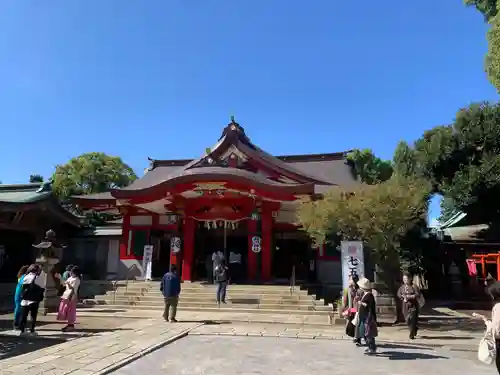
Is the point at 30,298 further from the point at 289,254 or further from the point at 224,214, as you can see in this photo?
the point at 289,254

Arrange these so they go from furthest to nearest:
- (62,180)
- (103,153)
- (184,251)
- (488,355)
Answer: (103,153)
(62,180)
(184,251)
(488,355)

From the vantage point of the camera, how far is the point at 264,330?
1099 cm

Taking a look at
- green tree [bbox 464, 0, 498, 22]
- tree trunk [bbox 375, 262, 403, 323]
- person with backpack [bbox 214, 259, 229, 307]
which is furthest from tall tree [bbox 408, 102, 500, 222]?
person with backpack [bbox 214, 259, 229, 307]

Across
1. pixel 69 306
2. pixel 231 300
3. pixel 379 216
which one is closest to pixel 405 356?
pixel 379 216

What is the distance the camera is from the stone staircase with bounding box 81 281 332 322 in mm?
15148

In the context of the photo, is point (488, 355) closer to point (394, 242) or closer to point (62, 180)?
point (394, 242)

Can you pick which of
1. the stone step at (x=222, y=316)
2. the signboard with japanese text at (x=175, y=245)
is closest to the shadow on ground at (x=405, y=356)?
the stone step at (x=222, y=316)

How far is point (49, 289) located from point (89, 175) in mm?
21660

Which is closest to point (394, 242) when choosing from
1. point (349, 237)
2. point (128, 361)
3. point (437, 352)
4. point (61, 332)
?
point (349, 237)

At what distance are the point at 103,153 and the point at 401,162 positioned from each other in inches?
1019

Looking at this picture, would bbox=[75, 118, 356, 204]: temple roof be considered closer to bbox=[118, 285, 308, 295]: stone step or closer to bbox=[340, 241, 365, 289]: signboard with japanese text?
bbox=[118, 285, 308, 295]: stone step

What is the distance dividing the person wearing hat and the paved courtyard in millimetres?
259

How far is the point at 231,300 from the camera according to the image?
16078 millimetres

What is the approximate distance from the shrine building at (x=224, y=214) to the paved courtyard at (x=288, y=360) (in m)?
9.54
